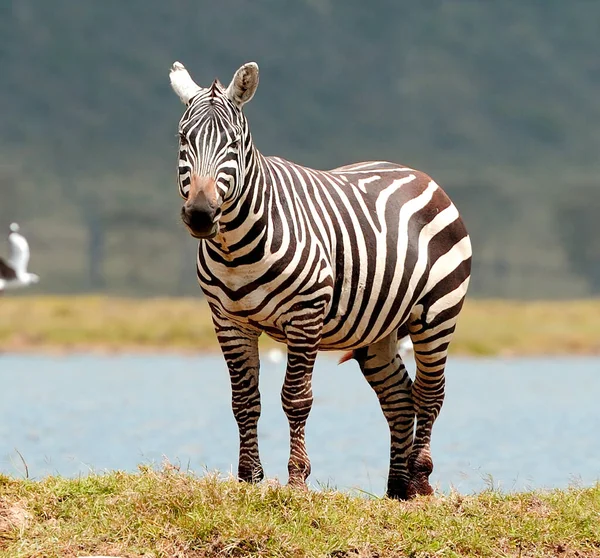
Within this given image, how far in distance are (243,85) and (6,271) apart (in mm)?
15382

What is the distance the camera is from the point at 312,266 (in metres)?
8.10

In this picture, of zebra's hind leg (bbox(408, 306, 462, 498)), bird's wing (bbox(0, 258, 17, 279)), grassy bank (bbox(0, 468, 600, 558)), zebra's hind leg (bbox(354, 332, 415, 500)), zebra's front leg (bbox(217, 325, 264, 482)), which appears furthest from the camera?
bird's wing (bbox(0, 258, 17, 279))

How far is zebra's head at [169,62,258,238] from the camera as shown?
7359 millimetres

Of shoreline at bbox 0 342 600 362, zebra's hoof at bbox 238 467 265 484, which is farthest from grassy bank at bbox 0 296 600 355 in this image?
zebra's hoof at bbox 238 467 265 484

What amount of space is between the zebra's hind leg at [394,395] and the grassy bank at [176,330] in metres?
32.4

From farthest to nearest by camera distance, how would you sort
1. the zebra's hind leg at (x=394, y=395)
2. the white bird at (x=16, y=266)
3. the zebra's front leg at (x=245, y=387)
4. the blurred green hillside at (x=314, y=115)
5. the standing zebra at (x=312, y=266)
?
the blurred green hillside at (x=314, y=115) → the white bird at (x=16, y=266) → the zebra's hind leg at (x=394, y=395) → the zebra's front leg at (x=245, y=387) → the standing zebra at (x=312, y=266)

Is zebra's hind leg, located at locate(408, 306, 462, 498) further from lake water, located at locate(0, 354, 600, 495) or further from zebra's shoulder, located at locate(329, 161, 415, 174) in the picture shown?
zebra's shoulder, located at locate(329, 161, 415, 174)

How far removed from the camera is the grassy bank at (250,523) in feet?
23.3

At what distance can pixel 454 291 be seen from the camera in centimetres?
941

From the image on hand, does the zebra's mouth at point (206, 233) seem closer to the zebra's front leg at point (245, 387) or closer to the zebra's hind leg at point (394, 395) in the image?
the zebra's front leg at point (245, 387)

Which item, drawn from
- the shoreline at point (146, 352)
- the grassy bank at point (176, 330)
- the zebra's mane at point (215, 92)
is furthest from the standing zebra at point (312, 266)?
the grassy bank at point (176, 330)

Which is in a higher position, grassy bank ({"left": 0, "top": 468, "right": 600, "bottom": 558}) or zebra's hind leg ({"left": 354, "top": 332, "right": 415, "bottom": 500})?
zebra's hind leg ({"left": 354, "top": 332, "right": 415, "bottom": 500})

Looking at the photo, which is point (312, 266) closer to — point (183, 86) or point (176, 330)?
point (183, 86)

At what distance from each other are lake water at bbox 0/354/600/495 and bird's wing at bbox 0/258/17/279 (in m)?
2.27
